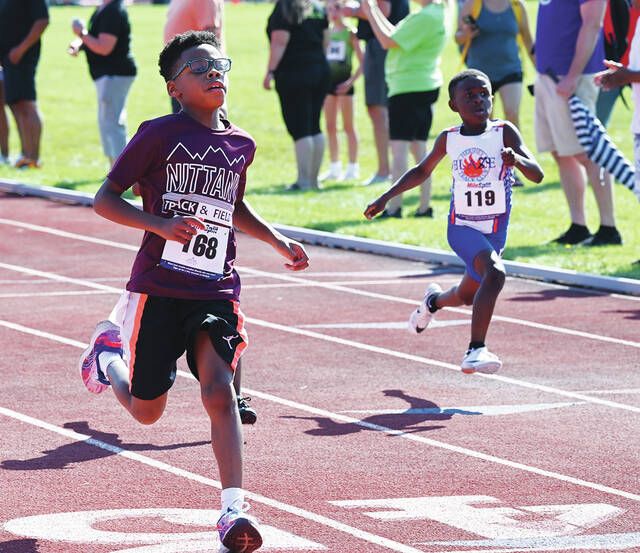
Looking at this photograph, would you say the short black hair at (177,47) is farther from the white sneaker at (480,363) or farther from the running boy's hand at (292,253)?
the white sneaker at (480,363)

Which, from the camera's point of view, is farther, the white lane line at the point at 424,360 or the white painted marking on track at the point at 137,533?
the white lane line at the point at 424,360

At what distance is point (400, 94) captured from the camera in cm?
1502

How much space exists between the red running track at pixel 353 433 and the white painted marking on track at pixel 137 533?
1 cm

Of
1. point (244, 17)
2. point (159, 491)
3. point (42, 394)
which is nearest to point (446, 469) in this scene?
point (159, 491)

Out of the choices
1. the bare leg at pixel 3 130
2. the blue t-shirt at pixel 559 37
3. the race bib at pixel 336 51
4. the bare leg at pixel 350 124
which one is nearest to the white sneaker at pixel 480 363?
the blue t-shirt at pixel 559 37

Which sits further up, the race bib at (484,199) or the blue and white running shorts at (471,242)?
the race bib at (484,199)

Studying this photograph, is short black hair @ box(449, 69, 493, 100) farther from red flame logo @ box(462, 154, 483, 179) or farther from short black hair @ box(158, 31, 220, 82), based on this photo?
short black hair @ box(158, 31, 220, 82)

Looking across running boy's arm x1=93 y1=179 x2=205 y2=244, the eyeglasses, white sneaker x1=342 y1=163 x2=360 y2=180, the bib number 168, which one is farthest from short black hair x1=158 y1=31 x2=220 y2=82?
white sneaker x1=342 y1=163 x2=360 y2=180

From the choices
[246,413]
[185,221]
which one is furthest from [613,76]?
[185,221]

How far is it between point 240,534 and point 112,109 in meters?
12.8

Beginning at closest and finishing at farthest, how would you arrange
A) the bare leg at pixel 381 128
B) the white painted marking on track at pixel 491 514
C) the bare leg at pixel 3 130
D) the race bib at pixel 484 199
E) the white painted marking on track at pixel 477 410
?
the white painted marking on track at pixel 491 514 < the white painted marking on track at pixel 477 410 < the race bib at pixel 484 199 < the bare leg at pixel 381 128 < the bare leg at pixel 3 130

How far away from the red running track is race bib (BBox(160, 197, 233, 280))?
3.24 ft

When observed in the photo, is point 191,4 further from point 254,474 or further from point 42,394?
point 254,474

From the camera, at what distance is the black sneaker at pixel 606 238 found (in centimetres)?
1352
